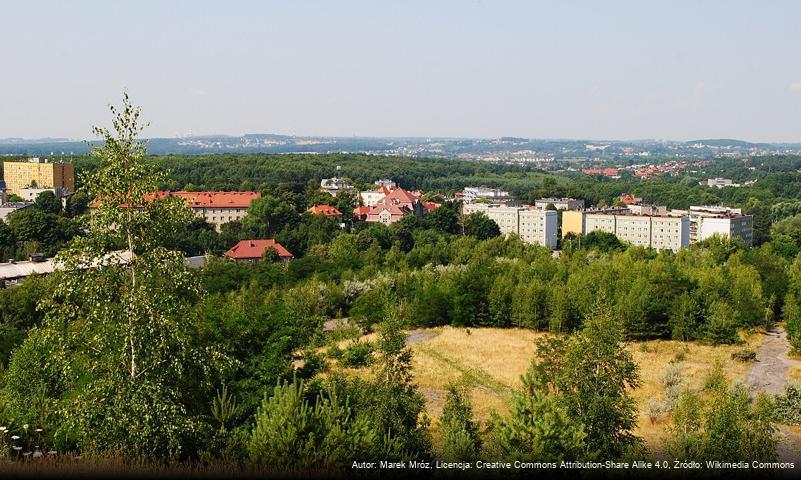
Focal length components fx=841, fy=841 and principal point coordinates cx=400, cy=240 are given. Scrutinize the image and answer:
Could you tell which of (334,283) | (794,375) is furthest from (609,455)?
(334,283)

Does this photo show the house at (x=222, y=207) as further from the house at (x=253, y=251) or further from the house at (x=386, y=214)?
the house at (x=253, y=251)

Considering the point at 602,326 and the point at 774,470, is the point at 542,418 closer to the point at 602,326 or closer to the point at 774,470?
the point at 602,326

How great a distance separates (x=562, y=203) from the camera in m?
83.0

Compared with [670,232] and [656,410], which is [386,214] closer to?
[670,232]

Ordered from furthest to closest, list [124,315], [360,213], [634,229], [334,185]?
[334,185], [360,213], [634,229], [124,315]

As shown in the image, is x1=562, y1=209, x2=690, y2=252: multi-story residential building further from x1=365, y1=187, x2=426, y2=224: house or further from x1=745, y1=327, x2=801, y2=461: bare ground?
x1=745, y1=327, x2=801, y2=461: bare ground

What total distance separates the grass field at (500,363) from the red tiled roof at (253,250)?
2090 cm

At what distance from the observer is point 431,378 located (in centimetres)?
2414

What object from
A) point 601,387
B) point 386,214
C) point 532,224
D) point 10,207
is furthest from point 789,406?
point 10,207

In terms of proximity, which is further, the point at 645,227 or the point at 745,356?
the point at 645,227

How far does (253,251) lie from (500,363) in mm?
28100

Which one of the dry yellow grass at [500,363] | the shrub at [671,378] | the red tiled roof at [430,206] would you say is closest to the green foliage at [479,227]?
the red tiled roof at [430,206]

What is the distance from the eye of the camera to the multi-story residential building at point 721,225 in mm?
64750

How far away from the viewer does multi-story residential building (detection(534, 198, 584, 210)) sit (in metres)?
81.6
